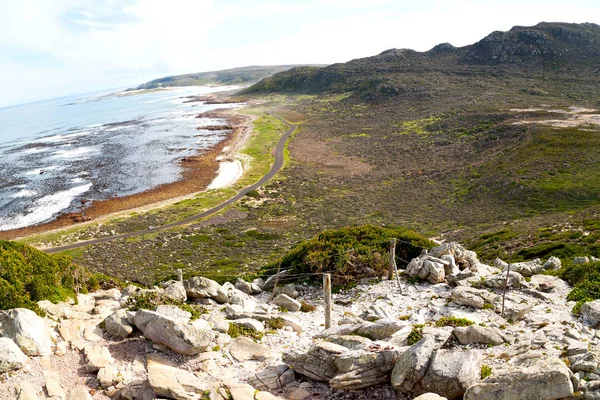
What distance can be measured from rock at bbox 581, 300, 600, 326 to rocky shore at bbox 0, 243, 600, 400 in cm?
4

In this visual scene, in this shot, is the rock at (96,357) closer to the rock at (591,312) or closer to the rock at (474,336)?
the rock at (474,336)

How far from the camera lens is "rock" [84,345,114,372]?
12.6 m

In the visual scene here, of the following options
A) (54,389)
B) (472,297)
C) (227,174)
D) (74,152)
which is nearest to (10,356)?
(54,389)

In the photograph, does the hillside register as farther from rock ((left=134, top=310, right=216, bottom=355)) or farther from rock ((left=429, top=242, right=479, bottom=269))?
rock ((left=134, top=310, right=216, bottom=355))

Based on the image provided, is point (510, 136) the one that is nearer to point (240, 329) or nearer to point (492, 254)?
point (492, 254)

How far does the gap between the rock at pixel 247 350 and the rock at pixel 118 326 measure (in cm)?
363

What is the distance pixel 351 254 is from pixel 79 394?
16.1 meters

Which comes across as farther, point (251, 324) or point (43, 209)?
point (43, 209)

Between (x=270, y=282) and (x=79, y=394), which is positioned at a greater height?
(x=79, y=394)

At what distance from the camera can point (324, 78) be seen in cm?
18888

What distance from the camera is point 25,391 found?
1090cm

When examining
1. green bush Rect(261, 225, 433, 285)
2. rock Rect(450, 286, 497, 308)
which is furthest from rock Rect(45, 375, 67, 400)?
rock Rect(450, 286, 497, 308)

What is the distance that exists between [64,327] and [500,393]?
13744mm

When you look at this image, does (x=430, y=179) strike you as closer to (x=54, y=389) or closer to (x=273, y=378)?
(x=273, y=378)
